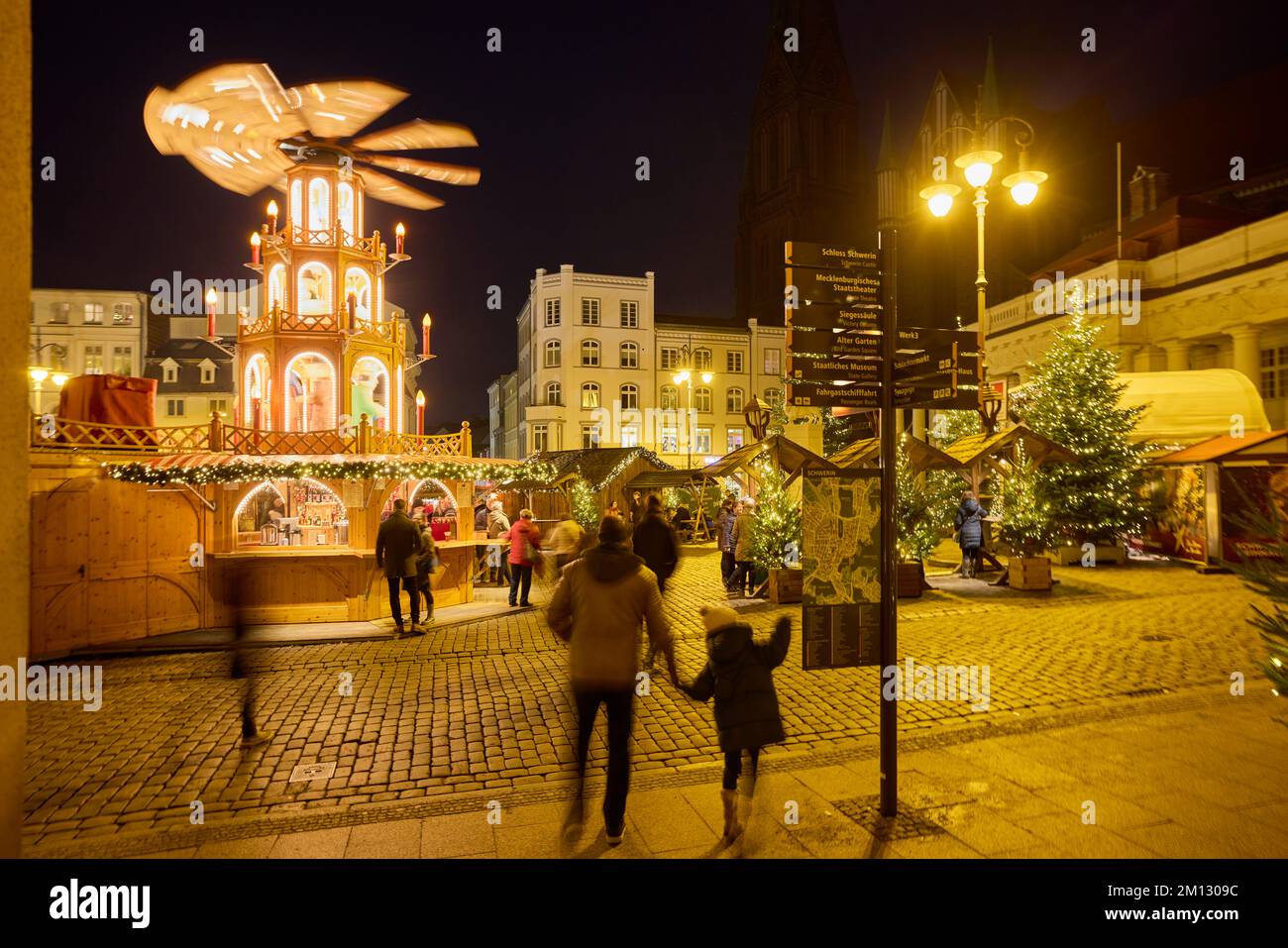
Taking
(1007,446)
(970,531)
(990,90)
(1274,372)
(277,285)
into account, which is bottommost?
(970,531)

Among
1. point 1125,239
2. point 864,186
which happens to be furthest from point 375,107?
point 864,186

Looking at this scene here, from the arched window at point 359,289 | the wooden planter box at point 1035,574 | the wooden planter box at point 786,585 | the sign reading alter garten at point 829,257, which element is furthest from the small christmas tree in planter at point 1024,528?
the arched window at point 359,289

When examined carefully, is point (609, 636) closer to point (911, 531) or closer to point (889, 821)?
point (889, 821)

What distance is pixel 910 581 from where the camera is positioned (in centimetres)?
1378

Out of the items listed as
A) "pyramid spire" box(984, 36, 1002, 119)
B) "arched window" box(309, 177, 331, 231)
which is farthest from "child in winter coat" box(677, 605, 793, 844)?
"pyramid spire" box(984, 36, 1002, 119)

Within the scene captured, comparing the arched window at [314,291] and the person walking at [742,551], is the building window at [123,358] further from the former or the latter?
the person walking at [742,551]

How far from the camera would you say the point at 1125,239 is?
102 ft

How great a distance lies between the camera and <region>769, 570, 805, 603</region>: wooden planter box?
13.3 meters

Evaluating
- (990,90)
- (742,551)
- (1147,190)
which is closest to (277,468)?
(742,551)

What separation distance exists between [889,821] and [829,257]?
381 centimetres

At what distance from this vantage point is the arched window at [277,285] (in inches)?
631

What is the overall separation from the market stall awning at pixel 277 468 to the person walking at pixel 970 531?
10.7 metres

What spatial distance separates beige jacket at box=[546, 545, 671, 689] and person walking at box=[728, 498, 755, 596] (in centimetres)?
954
